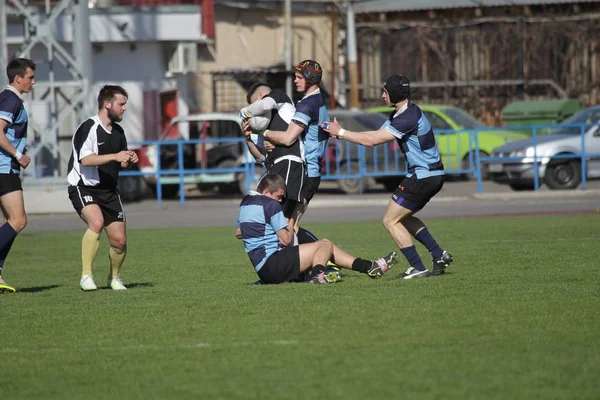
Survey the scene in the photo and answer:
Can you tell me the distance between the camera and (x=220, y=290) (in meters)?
10.8

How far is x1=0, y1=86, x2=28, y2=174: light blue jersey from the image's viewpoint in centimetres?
1094

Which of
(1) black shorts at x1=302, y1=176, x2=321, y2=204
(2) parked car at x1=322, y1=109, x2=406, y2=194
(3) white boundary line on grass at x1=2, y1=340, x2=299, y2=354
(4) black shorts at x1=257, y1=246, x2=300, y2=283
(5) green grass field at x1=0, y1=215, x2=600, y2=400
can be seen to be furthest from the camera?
(2) parked car at x1=322, y1=109, x2=406, y2=194

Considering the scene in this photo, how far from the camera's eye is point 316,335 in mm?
8070

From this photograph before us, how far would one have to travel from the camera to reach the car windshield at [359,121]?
25703 mm

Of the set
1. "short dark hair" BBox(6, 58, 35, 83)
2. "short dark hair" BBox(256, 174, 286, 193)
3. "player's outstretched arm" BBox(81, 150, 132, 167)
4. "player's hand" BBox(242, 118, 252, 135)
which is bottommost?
"short dark hair" BBox(256, 174, 286, 193)

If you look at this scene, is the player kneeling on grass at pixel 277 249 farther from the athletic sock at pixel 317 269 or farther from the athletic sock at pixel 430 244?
the athletic sock at pixel 430 244

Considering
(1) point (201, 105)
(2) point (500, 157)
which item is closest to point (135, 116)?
(1) point (201, 105)

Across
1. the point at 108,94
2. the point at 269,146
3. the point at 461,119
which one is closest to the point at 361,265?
the point at 269,146

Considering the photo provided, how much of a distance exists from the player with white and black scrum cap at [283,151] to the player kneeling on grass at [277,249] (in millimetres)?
512

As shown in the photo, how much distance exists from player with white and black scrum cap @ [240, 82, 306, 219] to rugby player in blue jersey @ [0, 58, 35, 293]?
209 cm

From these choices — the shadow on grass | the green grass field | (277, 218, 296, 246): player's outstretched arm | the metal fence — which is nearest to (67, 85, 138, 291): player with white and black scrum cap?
the green grass field

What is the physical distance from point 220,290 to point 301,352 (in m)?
3.35

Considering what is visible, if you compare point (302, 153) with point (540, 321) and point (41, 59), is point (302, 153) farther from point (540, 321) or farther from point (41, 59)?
point (41, 59)

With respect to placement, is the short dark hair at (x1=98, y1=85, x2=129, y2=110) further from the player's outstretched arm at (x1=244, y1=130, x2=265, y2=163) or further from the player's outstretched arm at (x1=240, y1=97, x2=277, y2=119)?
the player's outstretched arm at (x1=244, y1=130, x2=265, y2=163)
